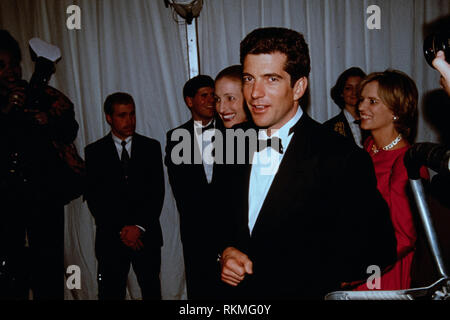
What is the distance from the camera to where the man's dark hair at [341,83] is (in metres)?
3.35

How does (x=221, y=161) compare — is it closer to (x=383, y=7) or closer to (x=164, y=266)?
(x=164, y=266)

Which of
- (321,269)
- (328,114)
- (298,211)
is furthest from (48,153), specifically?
(328,114)

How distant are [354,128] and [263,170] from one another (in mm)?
1992

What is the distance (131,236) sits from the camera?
9.54 feet

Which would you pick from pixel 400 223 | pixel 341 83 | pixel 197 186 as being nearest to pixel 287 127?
Result: pixel 400 223

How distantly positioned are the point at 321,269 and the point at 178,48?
3080mm

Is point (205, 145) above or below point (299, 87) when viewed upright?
below

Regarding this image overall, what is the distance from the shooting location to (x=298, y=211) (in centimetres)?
134

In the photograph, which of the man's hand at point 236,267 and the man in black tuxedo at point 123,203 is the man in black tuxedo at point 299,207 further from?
the man in black tuxedo at point 123,203

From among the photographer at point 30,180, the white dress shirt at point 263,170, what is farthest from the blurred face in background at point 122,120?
the white dress shirt at point 263,170

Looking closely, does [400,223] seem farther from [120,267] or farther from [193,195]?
[120,267]

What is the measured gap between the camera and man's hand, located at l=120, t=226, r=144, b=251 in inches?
115

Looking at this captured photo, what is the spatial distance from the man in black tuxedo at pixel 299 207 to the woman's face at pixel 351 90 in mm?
2004

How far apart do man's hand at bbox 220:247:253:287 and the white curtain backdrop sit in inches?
101
